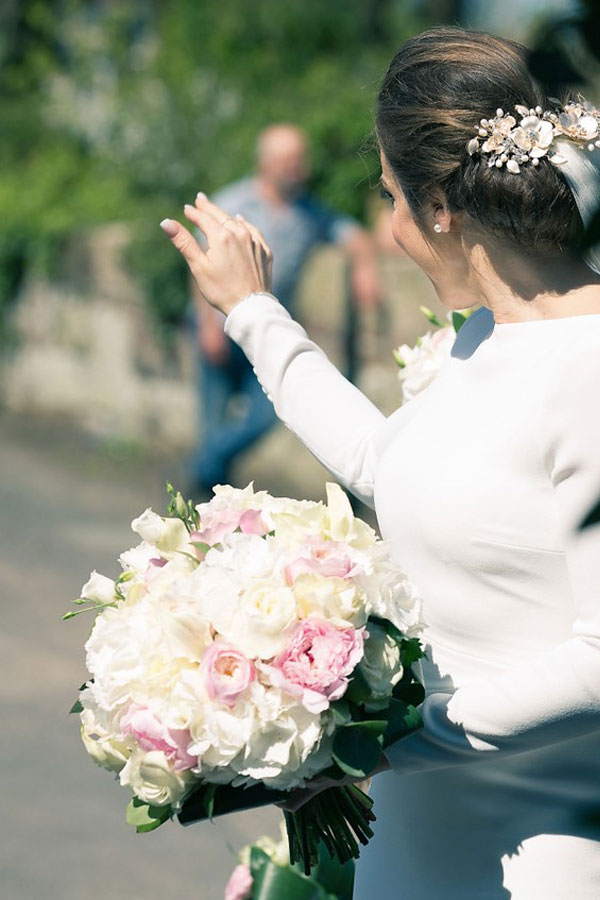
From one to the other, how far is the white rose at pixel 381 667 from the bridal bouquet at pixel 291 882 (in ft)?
3.31

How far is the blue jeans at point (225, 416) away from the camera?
8.17 meters

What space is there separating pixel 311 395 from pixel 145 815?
720 mm

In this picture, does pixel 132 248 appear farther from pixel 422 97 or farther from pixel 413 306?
pixel 422 97

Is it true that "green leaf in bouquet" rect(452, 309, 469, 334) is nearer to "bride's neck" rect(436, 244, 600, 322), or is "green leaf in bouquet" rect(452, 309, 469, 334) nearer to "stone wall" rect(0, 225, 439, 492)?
"bride's neck" rect(436, 244, 600, 322)

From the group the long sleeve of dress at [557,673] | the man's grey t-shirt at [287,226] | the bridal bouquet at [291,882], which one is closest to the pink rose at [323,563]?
the long sleeve of dress at [557,673]

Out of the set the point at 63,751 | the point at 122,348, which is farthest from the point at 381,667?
the point at 122,348

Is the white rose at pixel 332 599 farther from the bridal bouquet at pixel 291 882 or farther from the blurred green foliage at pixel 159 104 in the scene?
the blurred green foliage at pixel 159 104

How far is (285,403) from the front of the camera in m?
2.35

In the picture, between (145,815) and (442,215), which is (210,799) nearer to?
(145,815)

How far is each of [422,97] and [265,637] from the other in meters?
0.77

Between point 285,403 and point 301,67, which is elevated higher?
point 301,67

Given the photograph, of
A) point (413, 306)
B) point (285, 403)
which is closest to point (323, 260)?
point (413, 306)

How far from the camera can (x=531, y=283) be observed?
78.0 inches

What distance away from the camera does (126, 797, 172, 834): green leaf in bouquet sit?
193cm
